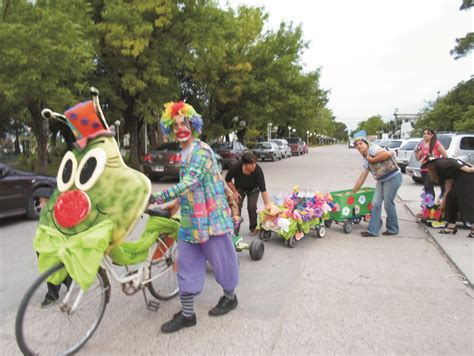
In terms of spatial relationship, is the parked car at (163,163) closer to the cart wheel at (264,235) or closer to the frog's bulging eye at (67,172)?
the cart wheel at (264,235)

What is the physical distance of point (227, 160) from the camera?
2009cm

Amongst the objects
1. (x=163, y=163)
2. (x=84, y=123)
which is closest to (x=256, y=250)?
(x=84, y=123)

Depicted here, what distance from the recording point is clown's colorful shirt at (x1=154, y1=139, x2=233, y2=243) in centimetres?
325

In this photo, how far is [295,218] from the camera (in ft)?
19.7

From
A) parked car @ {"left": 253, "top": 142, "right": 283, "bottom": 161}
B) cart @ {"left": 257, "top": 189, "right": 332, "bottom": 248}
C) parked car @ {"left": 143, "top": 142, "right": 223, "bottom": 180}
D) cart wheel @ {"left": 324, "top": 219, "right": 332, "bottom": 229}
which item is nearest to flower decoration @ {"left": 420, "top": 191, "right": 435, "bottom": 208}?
cart wheel @ {"left": 324, "top": 219, "right": 332, "bottom": 229}

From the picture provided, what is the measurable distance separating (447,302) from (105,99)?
15244mm

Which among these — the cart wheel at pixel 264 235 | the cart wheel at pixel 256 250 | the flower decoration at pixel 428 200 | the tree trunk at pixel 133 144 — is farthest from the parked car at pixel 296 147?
the cart wheel at pixel 256 250

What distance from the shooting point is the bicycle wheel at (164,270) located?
3.80 metres

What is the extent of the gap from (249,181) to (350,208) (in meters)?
1.91

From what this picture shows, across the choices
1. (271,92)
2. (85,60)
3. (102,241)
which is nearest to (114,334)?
(102,241)

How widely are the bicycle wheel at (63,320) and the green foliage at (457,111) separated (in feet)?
90.8

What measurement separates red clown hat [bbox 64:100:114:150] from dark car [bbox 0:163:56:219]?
510cm

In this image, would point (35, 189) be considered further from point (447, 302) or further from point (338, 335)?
point (447, 302)

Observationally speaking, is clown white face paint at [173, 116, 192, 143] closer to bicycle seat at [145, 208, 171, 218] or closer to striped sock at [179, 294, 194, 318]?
bicycle seat at [145, 208, 171, 218]
